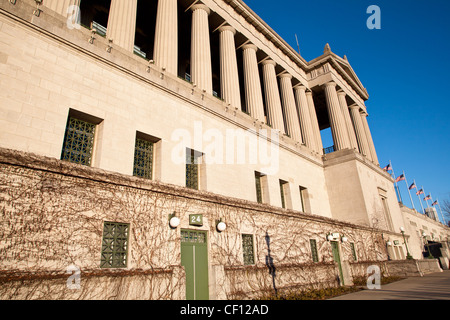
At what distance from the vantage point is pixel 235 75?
23.0 m

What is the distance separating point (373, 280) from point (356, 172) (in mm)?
11564

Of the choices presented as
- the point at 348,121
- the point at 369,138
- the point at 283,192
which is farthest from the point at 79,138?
the point at 369,138

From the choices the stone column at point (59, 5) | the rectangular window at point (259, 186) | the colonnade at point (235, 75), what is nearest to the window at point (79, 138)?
the stone column at point (59, 5)

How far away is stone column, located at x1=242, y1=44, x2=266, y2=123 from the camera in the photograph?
23938 millimetres

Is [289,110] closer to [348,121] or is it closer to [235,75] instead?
[235,75]

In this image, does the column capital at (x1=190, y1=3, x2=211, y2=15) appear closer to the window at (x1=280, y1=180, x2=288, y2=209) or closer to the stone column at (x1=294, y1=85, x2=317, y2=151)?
the window at (x1=280, y1=180, x2=288, y2=209)

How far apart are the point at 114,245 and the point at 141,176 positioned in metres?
4.88

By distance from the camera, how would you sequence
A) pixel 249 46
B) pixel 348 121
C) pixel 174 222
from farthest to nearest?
pixel 348 121
pixel 249 46
pixel 174 222

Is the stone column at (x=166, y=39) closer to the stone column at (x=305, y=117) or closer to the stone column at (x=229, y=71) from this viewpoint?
the stone column at (x=229, y=71)

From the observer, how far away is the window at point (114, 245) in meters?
8.21

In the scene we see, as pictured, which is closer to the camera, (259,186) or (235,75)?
(259,186)

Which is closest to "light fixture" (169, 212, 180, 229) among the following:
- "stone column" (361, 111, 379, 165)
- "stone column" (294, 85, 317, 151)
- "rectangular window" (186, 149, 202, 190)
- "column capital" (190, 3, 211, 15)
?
"rectangular window" (186, 149, 202, 190)

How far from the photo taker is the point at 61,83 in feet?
36.2

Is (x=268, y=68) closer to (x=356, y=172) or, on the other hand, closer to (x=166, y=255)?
(x=356, y=172)
